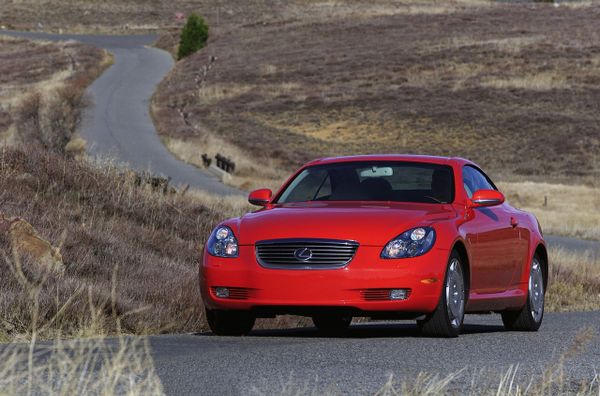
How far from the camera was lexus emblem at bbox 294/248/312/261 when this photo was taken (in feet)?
33.7

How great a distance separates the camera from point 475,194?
37.4 feet

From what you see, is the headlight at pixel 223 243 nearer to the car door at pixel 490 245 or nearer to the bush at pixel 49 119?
the car door at pixel 490 245

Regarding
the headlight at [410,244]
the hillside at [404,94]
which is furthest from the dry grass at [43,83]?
the headlight at [410,244]

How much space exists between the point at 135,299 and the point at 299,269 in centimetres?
227

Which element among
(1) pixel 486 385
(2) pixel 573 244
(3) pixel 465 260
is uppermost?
(1) pixel 486 385

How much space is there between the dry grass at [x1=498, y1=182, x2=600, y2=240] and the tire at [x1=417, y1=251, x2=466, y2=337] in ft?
71.1

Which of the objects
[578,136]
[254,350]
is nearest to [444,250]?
[254,350]

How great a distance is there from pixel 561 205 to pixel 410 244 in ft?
100

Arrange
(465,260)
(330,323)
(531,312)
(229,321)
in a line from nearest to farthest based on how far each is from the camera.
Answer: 1. (229,321)
2. (465,260)
3. (330,323)
4. (531,312)

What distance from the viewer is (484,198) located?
1137cm

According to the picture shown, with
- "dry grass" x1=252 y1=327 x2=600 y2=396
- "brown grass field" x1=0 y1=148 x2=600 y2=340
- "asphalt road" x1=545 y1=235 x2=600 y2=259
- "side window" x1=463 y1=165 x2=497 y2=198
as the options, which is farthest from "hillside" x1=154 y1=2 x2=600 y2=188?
"dry grass" x1=252 y1=327 x2=600 y2=396

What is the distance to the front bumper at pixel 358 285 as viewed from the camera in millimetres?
10172

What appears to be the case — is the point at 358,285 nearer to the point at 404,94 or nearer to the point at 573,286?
the point at 573,286

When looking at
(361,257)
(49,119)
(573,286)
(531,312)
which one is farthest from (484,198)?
(49,119)
